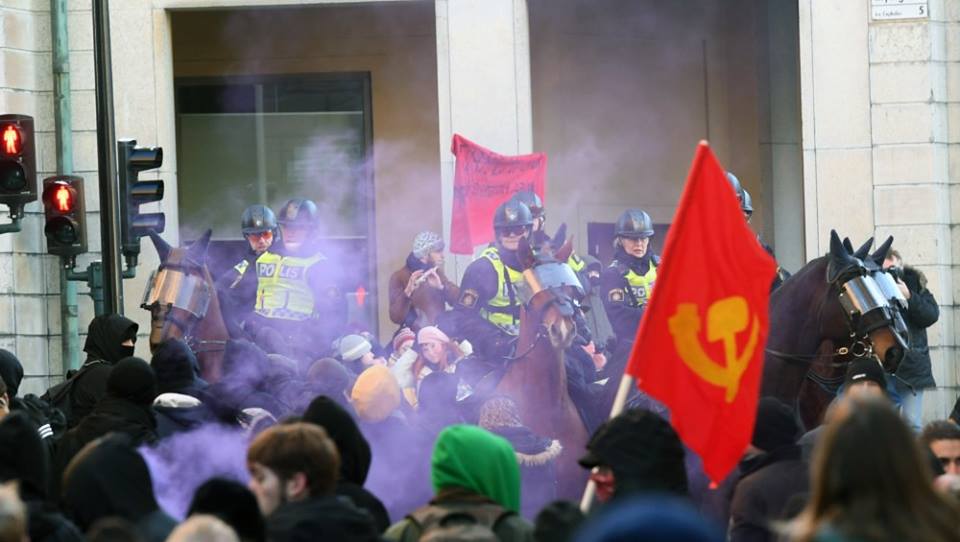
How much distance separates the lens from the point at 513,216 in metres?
14.4

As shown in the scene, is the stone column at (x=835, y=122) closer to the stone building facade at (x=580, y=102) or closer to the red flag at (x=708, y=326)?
the stone building facade at (x=580, y=102)

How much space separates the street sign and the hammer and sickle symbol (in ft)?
40.7

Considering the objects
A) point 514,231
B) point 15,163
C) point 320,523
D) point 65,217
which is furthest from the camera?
point 65,217

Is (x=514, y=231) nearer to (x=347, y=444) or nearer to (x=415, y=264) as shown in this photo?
(x=415, y=264)

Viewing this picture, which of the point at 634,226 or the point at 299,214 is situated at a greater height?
the point at 299,214

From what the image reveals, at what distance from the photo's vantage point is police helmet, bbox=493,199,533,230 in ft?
47.2

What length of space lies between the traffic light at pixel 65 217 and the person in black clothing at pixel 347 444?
7.58m

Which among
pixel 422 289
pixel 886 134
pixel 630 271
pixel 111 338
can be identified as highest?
pixel 886 134

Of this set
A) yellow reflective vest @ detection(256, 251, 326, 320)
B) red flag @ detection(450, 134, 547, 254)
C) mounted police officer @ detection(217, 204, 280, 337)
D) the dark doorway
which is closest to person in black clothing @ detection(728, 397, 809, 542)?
mounted police officer @ detection(217, 204, 280, 337)

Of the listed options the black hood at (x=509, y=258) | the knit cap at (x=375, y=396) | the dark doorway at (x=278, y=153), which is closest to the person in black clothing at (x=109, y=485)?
the knit cap at (x=375, y=396)

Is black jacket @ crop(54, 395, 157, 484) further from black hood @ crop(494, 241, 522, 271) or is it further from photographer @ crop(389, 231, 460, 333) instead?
photographer @ crop(389, 231, 460, 333)

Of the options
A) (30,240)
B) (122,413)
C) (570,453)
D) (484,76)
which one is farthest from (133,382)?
(484,76)

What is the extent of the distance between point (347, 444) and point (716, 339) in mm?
1445

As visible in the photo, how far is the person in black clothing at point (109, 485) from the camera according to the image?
6547 millimetres
